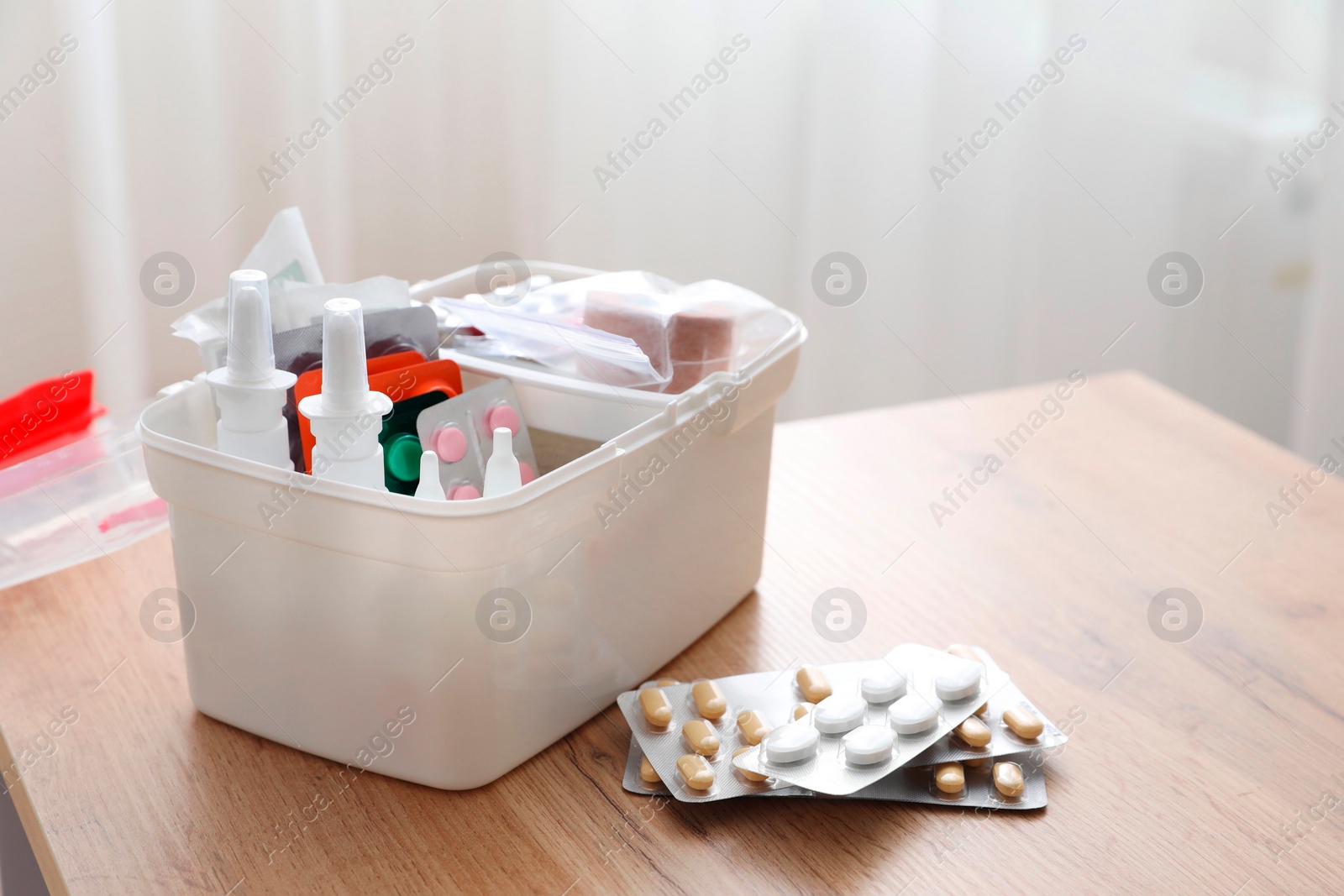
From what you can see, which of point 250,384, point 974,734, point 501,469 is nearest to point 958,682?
point 974,734

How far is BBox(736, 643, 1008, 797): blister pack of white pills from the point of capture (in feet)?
1.79

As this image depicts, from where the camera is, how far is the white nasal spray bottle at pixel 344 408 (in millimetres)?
507

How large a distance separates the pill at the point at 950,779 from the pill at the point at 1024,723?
0.13 feet

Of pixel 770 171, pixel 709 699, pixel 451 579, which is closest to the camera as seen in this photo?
pixel 451 579

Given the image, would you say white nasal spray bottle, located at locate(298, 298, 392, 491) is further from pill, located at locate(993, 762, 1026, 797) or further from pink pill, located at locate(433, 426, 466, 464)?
pill, located at locate(993, 762, 1026, 797)

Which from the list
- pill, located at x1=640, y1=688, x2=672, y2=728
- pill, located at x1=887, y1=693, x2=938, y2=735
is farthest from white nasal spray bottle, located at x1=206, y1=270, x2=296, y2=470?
pill, located at x1=887, y1=693, x2=938, y2=735

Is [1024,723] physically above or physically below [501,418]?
below

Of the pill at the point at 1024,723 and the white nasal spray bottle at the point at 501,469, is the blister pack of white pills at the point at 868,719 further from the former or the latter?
the white nasal spray bottle at the point at 501,469

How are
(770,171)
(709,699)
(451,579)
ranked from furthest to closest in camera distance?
(770,171), (709,699), (451,579)

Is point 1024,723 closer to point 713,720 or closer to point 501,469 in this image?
point 713,720

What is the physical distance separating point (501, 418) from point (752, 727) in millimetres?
208

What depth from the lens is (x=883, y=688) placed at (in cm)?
59

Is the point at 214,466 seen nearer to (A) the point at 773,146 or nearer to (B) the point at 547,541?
(B) the point at 547,541

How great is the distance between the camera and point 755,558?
737mm
